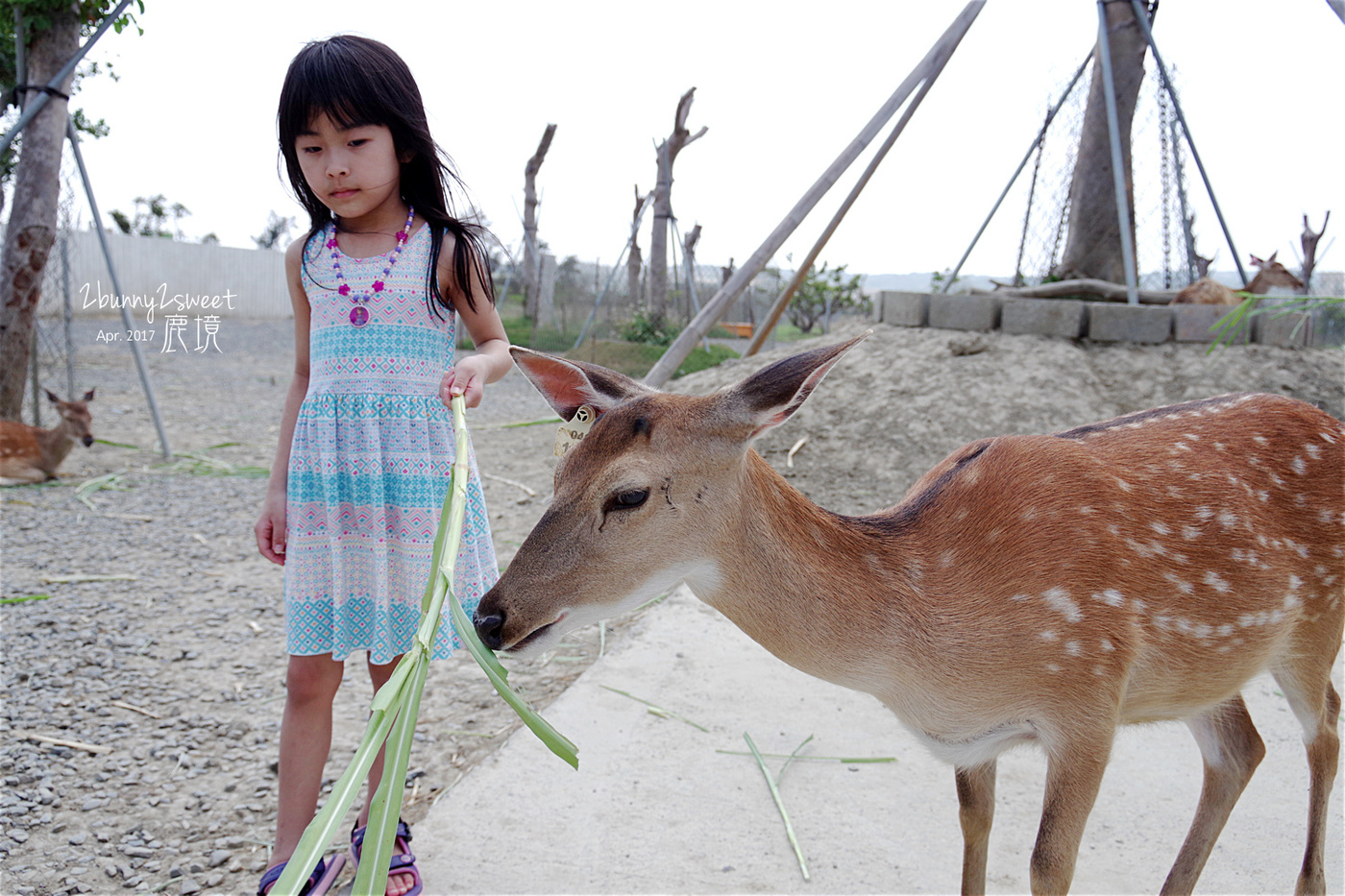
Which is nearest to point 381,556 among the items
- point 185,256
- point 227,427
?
point 227,427

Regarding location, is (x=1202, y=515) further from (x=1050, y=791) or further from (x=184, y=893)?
(x=184, y=893)

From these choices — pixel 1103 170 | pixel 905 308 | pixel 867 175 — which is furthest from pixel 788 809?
pixel 1103 170

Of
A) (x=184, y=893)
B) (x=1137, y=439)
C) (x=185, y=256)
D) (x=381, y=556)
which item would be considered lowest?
(x=184, y=893)

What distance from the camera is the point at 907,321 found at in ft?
22.9

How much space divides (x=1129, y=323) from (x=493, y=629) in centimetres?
606

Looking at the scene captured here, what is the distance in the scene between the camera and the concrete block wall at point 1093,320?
629 cm

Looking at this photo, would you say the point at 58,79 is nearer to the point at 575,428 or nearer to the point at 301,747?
the point at 301,747

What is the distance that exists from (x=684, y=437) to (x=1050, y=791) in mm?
1069

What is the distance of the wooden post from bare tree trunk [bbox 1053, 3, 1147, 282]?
9.80 ft

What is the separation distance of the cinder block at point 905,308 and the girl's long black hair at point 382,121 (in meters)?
5.15

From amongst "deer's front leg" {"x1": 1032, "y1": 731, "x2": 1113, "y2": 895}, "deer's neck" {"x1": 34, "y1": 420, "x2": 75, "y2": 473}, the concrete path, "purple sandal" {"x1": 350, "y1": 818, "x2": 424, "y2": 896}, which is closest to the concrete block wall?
the concrete path

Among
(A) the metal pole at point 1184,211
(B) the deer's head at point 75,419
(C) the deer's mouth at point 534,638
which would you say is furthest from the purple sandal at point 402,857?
(A) the metal pole at point 1184,211

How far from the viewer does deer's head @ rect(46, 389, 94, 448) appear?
6.93 m

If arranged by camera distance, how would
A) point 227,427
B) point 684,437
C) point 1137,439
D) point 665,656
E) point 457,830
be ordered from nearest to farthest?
point 684,437, point 1137,439, point 457,830, point 665,656, point 227,427
